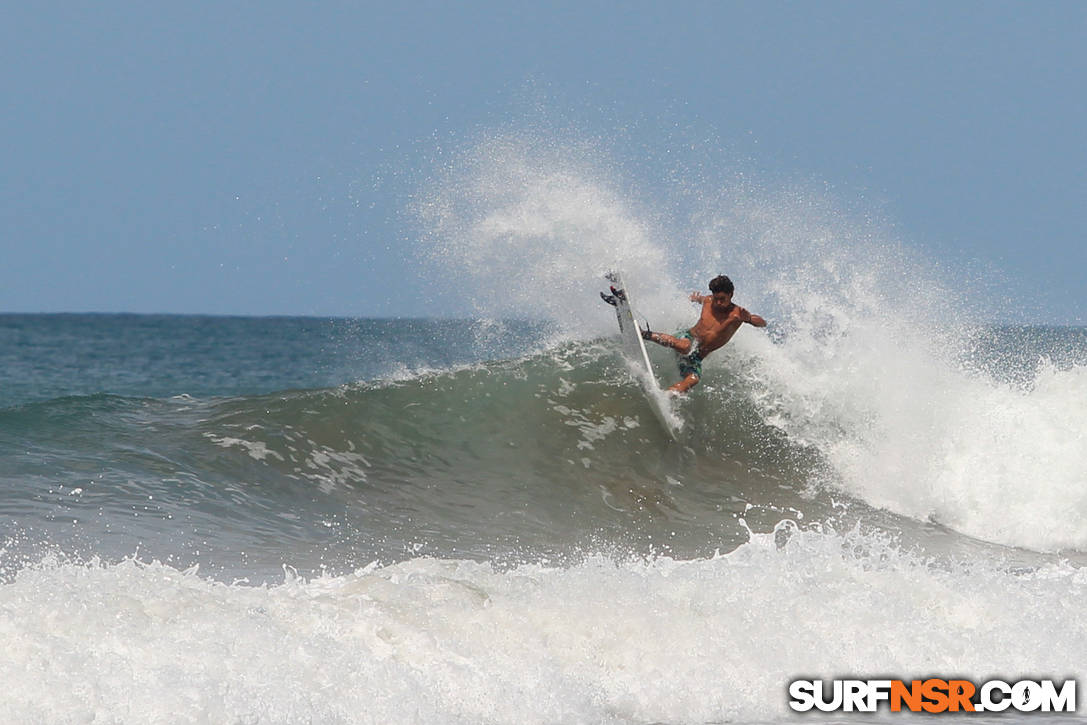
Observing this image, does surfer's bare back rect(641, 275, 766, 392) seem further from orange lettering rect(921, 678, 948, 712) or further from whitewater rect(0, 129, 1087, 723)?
orange lettering rect(921, 678, 948, 712)

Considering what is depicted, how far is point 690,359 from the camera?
11008mm

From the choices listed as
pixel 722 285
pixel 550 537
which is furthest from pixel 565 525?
pixel 722 285

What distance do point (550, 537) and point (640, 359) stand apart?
3.36m

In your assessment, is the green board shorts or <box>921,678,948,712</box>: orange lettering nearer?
<box>921,678,948,712</box>: orange lettering

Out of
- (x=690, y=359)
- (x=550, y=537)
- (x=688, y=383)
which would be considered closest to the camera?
(x=550, y=537)

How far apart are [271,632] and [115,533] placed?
284 cm

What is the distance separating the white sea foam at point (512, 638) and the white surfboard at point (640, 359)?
196 inches

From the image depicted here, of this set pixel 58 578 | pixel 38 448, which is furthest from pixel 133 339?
pixel 58 578

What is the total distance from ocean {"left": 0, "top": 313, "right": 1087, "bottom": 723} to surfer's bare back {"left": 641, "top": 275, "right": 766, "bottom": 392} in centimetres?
82

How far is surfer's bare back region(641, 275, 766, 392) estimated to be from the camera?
35.2 ft

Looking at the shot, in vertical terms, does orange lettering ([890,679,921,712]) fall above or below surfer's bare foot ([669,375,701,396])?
below

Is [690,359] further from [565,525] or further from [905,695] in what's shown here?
[905,695]

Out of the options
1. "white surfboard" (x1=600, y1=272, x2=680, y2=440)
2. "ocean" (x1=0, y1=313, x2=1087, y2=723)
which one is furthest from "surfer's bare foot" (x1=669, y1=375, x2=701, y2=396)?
"ocean" (x1=0, y1=313, x2=1087, y2=723)

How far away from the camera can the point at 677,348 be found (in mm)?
10938
